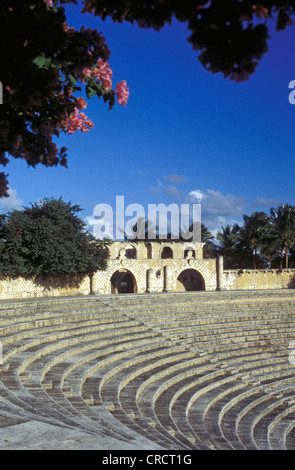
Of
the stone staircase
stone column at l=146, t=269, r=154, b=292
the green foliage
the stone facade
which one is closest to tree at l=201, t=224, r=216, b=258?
the green foliage

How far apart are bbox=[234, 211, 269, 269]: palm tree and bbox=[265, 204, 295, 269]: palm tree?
81 cm

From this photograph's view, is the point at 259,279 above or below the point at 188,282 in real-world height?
above

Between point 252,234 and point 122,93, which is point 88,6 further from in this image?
point 252,234

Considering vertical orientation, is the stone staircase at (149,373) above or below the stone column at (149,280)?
Answer: below

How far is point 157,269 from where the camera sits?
33.1 metres

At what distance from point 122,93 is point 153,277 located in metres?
28.7

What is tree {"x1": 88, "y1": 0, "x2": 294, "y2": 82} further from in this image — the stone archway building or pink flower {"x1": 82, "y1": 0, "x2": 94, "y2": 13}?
the stone archway building

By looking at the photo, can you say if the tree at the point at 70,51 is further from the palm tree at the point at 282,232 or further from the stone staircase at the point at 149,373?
the palm tree at the point at 282,232

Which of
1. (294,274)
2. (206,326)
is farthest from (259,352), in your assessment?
(294,274)

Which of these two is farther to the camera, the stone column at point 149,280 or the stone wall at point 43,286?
the stone column at point 149,280

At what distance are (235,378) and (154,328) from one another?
12.7ft

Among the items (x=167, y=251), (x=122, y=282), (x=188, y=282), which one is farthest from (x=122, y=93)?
(x=122, y=282)

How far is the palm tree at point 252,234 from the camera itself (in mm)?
42781

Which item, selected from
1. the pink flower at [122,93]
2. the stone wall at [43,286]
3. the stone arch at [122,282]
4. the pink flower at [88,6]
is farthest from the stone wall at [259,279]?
the pink flower at [88,6]
